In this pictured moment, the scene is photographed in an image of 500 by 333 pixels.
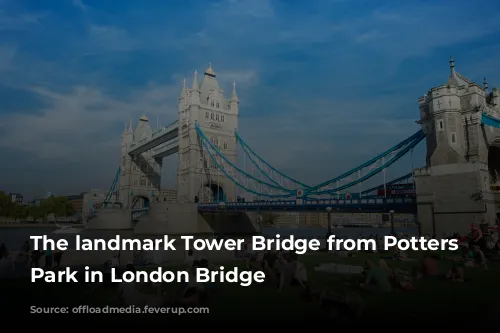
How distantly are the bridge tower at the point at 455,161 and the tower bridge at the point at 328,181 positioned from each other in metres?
0.07

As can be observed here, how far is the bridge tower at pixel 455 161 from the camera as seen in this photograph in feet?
84.3

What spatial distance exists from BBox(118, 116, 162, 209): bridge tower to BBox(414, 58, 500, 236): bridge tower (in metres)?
61.6

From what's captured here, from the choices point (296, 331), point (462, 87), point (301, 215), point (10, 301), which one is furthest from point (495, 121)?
point (301, 215)

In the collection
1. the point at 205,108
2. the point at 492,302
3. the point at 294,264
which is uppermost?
the point at 205,108

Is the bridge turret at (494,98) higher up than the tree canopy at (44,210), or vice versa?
the bridge turret at (494,98)

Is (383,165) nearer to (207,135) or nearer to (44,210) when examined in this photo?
(207,135)

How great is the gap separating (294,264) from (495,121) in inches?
1123

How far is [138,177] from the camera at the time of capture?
82812mm

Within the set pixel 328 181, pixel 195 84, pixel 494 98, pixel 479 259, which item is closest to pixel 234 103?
pixel 195 84

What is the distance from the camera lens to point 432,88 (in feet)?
98.0

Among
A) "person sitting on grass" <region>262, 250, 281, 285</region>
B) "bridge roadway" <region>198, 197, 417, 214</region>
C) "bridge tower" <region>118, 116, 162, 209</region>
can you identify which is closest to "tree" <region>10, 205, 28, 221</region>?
"bridge tower" <region>118, 116, 162, 209</region>

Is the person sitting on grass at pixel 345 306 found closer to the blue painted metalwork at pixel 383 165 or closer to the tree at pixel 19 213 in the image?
the blue painted metalwork at pixel 383 165

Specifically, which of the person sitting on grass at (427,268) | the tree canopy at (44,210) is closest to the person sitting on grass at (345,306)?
the person sitting on grass at (427,268)

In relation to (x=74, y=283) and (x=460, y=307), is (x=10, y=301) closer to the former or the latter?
(x=74, y=283)
